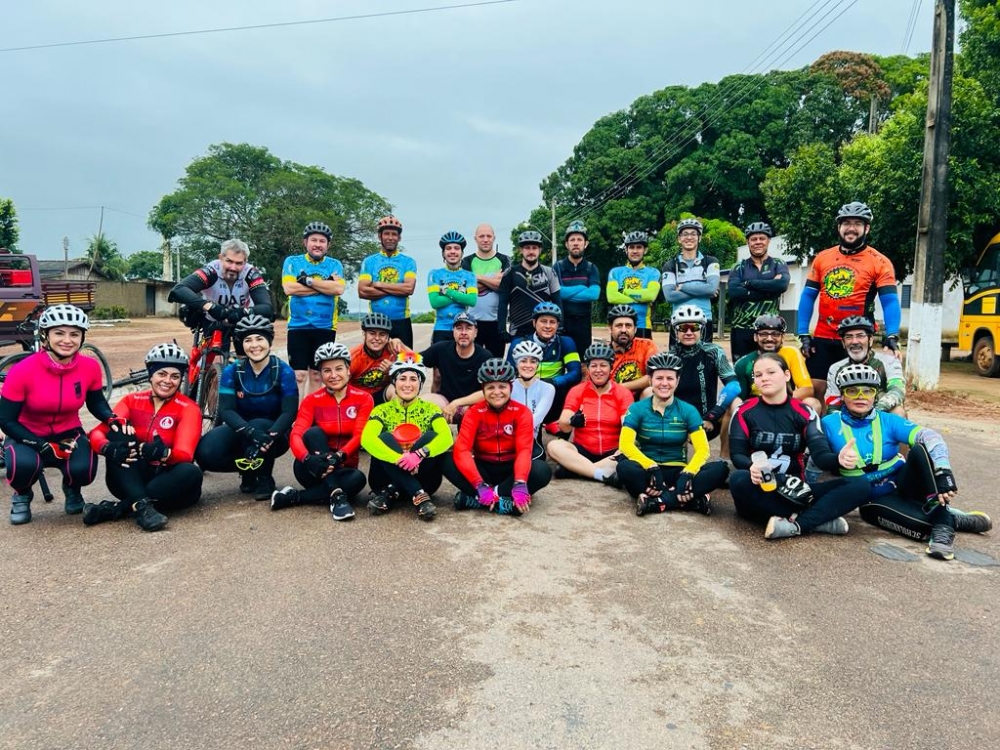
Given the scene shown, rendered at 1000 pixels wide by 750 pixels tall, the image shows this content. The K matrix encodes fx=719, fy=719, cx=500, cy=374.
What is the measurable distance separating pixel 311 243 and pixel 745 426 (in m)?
4.93

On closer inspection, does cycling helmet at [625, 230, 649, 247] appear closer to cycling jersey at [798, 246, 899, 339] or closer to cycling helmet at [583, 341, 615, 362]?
cycling jersey at [798, 246, 899, 339]

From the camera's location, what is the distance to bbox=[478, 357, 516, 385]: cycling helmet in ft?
20.1

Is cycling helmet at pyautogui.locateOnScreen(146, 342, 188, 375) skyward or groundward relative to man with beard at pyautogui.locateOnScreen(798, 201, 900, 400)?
groundward

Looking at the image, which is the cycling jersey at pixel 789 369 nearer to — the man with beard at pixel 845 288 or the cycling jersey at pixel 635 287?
the man with beard at pixel 845 288

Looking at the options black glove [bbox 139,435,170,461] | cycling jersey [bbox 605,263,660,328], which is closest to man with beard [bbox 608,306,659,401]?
cycling jersey [bbox 605,263,660,328]

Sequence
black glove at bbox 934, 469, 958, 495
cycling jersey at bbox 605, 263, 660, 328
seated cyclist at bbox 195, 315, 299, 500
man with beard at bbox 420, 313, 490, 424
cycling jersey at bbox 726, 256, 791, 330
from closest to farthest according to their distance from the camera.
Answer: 1. black glove at bbox 934, 469, 958, 495
2. seated cyclist at bbox 195, 315, 299, 500
3. man with beard at bbox 420, 313, 490, 424
4. cycling jersey at bbox 726, 256, 791, 330
5. cycling jersey at bbox 605, 263, 660, 328

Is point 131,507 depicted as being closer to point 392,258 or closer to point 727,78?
point 392,258

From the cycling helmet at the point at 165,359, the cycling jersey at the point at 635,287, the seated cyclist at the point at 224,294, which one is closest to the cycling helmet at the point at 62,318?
the cycling helmet at the point at 165,359

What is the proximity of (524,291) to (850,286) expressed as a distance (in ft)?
11.4

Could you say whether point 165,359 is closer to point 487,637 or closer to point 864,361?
point 487,637

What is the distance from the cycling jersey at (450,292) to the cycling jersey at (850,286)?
3702 millimetres

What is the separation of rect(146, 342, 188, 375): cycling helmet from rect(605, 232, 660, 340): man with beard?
15.8ft

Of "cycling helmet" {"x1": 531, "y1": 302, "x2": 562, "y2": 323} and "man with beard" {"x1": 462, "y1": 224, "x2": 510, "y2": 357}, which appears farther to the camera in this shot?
"man with beard" {"x1": 462, "y1": 224, "x2": 510, "y2": 357}

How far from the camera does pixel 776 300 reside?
8227 mm
